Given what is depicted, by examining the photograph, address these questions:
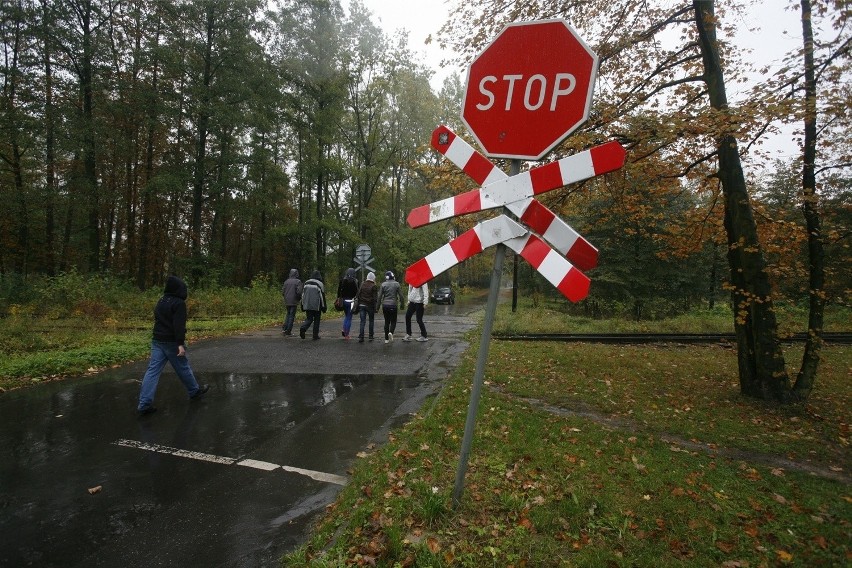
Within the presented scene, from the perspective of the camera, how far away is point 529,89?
247 centimetres

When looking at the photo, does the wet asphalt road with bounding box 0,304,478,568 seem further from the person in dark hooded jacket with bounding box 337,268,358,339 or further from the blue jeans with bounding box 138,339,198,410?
the person in dark hooded jacket with bounding box 337,268,358,339

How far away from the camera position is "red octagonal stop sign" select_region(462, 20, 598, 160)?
2.35 meters

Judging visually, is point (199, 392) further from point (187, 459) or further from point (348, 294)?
point (348, 294)

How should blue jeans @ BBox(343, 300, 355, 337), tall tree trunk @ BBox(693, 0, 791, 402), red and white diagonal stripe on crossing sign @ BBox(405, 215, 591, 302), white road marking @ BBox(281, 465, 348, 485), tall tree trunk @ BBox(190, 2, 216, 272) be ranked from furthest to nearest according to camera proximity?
1. tall tree trunk @ BBox(190, 2, 216, 272)
2. blue jeans @ BBox(343, 300, 355, 337)
3. tall tree trunk @ BBox(693, 0, 791, 402)
4. white road marking @ BBox(281, 465, 348, 485)
5. red and white diagonal stripe on crossing sign @ BBox(405, 215, 591, 302)

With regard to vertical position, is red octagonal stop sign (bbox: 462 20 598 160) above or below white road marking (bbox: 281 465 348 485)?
above

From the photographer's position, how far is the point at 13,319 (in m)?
10.5

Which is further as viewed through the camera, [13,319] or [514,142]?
[13,319]

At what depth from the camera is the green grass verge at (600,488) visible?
2.69m

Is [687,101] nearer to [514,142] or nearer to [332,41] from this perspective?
[514,142]

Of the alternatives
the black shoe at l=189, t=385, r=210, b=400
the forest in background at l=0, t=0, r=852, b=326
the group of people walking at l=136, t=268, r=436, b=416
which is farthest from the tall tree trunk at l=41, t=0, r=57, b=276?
the black shoe at l=189, t=385, r=210, b=400

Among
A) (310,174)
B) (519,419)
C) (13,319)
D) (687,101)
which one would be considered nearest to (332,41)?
(310,174)

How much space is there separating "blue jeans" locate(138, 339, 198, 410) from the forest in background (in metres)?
5.07

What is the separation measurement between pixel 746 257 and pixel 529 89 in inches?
223

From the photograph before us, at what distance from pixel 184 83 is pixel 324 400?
20978 mm
